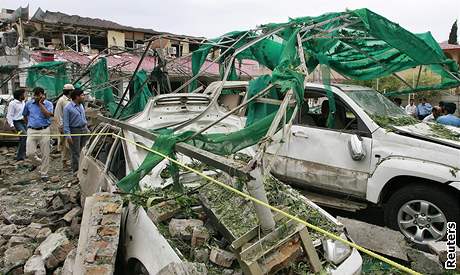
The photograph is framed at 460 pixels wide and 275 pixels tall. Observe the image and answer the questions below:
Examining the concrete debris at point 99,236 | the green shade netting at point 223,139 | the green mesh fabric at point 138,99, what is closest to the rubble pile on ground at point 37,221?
the concrete debris at point 99,236

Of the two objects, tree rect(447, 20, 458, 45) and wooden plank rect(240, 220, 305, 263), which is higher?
tree rect(447, 20, 458, 45)

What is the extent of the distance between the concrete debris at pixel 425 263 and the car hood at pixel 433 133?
147cm

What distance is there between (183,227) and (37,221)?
3375mm

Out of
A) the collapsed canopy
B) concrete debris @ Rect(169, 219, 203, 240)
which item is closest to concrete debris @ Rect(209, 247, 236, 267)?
concrete debris @ Rect(169, 219, 203, 240)

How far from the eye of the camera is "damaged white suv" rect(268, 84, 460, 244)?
15.1 feet

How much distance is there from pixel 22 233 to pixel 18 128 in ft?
21.5

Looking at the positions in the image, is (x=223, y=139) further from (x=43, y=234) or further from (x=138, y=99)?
(x=138, y=99)

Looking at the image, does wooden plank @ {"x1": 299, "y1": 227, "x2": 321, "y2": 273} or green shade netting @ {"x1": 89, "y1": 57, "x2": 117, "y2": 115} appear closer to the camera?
wooden plank @ {"x1": 299, "y1": 227, "x2": 321, "y2": 273}

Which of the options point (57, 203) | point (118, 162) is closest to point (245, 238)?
point (118, 162)

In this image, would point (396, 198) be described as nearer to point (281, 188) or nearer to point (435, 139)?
point (435, 139)

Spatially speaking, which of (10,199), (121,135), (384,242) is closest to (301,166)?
(384,242)

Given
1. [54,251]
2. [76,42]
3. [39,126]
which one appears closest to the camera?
[54,251]

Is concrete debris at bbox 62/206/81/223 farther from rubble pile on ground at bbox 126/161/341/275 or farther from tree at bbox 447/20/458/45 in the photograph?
tree at bbox 447/20/458/45

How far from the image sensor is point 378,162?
5.04m
